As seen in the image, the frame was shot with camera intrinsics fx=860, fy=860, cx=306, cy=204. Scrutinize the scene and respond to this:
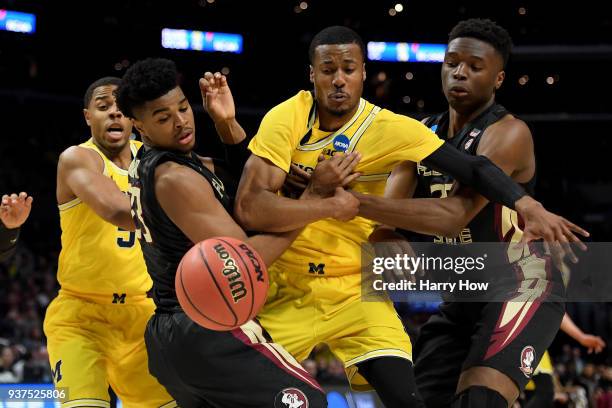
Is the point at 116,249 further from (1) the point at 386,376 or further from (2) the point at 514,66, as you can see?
(2) the point at 514,66

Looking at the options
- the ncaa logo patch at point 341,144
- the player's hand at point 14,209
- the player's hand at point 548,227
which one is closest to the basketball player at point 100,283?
the player's hand at point 14,209

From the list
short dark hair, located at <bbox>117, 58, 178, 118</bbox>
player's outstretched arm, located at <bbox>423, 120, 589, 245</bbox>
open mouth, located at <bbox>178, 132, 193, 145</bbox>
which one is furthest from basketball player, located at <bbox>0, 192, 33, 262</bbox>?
player's outstretched arm, located at <bbox>423, 120, 589, 245</bbox>

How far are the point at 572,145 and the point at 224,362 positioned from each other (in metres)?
20.4

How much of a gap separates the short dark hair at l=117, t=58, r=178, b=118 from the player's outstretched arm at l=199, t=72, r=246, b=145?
0.50m

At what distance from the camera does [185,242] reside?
3.81 metres

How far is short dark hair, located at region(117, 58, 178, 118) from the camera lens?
12.9 ft

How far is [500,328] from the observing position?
14.1 ft

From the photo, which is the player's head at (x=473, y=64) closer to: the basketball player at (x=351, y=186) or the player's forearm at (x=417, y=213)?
the basketball player at (x=351, y=186)

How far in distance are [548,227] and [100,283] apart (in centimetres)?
277

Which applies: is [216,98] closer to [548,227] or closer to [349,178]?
[349,178]

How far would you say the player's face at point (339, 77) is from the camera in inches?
166

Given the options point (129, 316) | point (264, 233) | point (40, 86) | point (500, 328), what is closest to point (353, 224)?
point (264, 233)

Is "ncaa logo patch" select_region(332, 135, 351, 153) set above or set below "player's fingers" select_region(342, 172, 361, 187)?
above

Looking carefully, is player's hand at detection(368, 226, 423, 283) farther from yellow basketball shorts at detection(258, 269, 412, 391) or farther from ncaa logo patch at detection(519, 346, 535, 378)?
ncaa logo patch at detection(519, 346, 535, 378)
